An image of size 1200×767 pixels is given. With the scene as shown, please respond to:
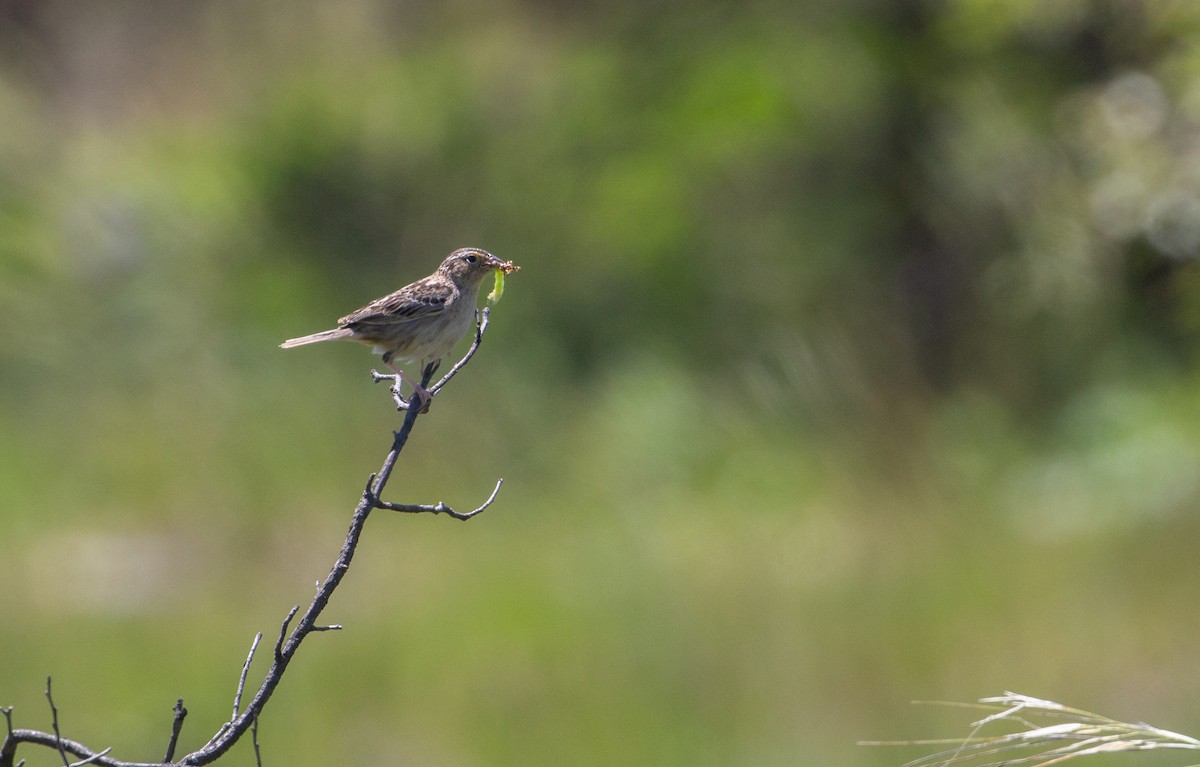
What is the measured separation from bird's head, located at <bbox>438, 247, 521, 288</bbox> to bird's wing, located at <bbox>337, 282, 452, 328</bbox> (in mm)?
271

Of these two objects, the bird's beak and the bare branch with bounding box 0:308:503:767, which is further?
the bird's beak

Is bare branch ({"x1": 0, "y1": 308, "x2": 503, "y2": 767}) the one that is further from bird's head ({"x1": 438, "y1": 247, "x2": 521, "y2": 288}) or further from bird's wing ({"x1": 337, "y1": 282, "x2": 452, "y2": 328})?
bird's head ({"x1": 438, "y1": 247, "x2": 521, "y2": 288})

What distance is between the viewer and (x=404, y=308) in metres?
5.21

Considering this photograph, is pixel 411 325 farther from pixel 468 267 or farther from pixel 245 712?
pixel 245 712

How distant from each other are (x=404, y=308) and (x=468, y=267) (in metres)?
0.48

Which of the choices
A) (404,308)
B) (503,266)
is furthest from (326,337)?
(503,266)

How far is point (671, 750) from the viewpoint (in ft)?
25.6

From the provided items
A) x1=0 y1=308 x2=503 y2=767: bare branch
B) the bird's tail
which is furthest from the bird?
x1=0 y1=308 x2=503 y2=767: bare branch

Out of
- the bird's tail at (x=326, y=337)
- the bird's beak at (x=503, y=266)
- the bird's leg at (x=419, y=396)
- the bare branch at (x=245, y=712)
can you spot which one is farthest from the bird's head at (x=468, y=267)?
the bare branch at (x=245, y=712)

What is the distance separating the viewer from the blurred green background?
837 cm

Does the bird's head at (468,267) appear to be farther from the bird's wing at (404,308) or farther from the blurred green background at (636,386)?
the blurred green background at (636,386)

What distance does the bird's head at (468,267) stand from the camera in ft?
18.4

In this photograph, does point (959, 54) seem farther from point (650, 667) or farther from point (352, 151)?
point (650, 667)

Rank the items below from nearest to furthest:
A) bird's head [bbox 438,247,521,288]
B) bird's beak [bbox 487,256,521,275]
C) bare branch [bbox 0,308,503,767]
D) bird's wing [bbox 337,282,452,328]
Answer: bare branch [bbox 0,308,503,767]
bird's beak [bbox 487,256,521,275]
bird's wing [bbox 337,282,452,328]
bird's head [bbox 438,247,521,288]
